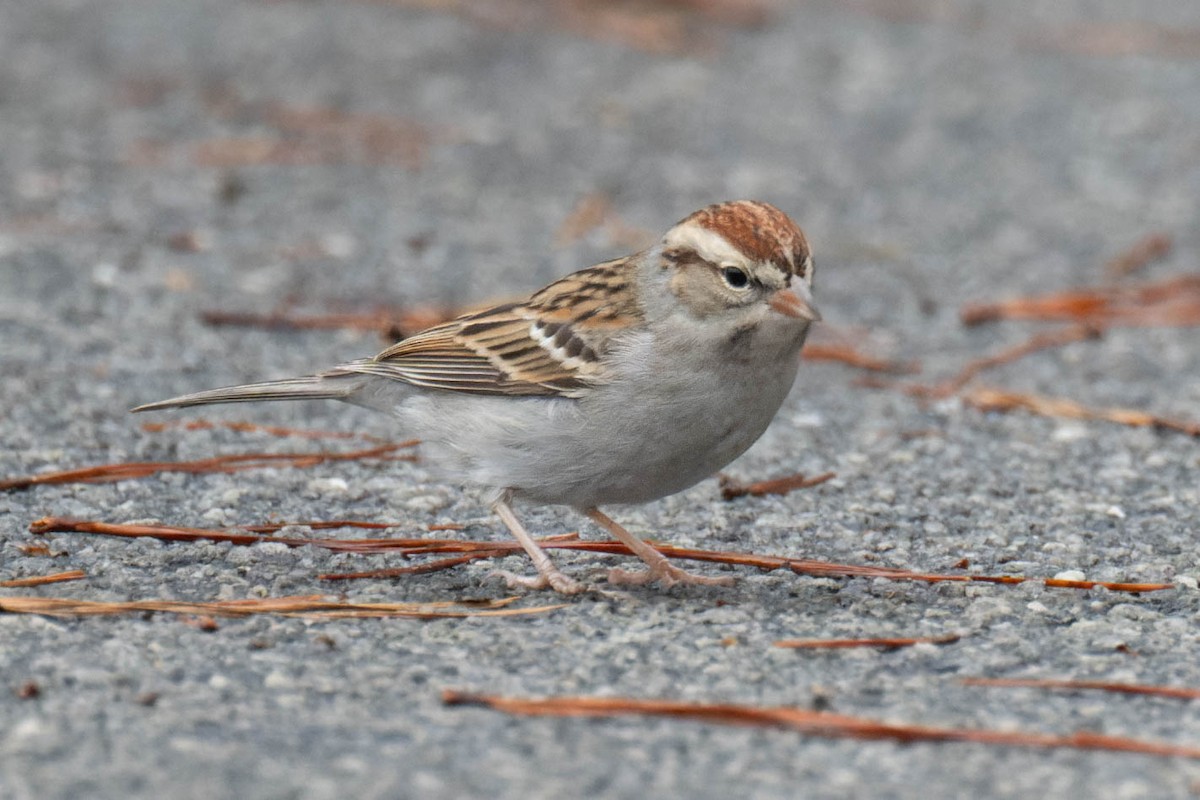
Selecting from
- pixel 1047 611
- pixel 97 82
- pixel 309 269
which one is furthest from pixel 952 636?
pixel 97 82

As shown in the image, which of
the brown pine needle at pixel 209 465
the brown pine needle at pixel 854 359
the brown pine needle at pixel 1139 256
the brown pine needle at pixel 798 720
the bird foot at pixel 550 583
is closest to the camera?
the brown pine needle at pixel 798 720

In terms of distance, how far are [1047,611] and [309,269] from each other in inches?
190

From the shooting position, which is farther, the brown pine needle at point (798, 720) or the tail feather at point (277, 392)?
the tail feather at point (277, 392)

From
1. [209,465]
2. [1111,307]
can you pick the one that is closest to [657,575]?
[209,465]

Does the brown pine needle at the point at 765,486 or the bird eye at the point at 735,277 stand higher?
the bird eye at the point at 735,277

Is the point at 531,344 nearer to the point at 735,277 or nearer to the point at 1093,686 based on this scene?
the point at 735,277

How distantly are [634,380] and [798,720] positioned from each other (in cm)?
130

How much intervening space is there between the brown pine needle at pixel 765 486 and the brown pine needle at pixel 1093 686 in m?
1.80

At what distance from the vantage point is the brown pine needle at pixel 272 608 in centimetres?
429

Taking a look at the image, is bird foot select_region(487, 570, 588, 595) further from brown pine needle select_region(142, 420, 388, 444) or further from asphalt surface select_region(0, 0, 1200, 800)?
brown pine needle select_region(142, 420, 388, 444)

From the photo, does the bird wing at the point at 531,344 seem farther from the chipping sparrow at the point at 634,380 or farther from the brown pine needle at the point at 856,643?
the brown pine needle at the point at 856,643

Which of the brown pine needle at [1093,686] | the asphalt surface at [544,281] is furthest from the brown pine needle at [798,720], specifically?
the brown pine needle at [1093,686]

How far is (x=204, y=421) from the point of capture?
6.36 metres

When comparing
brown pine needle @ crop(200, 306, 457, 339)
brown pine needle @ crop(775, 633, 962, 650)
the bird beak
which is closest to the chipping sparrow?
the bird beak
